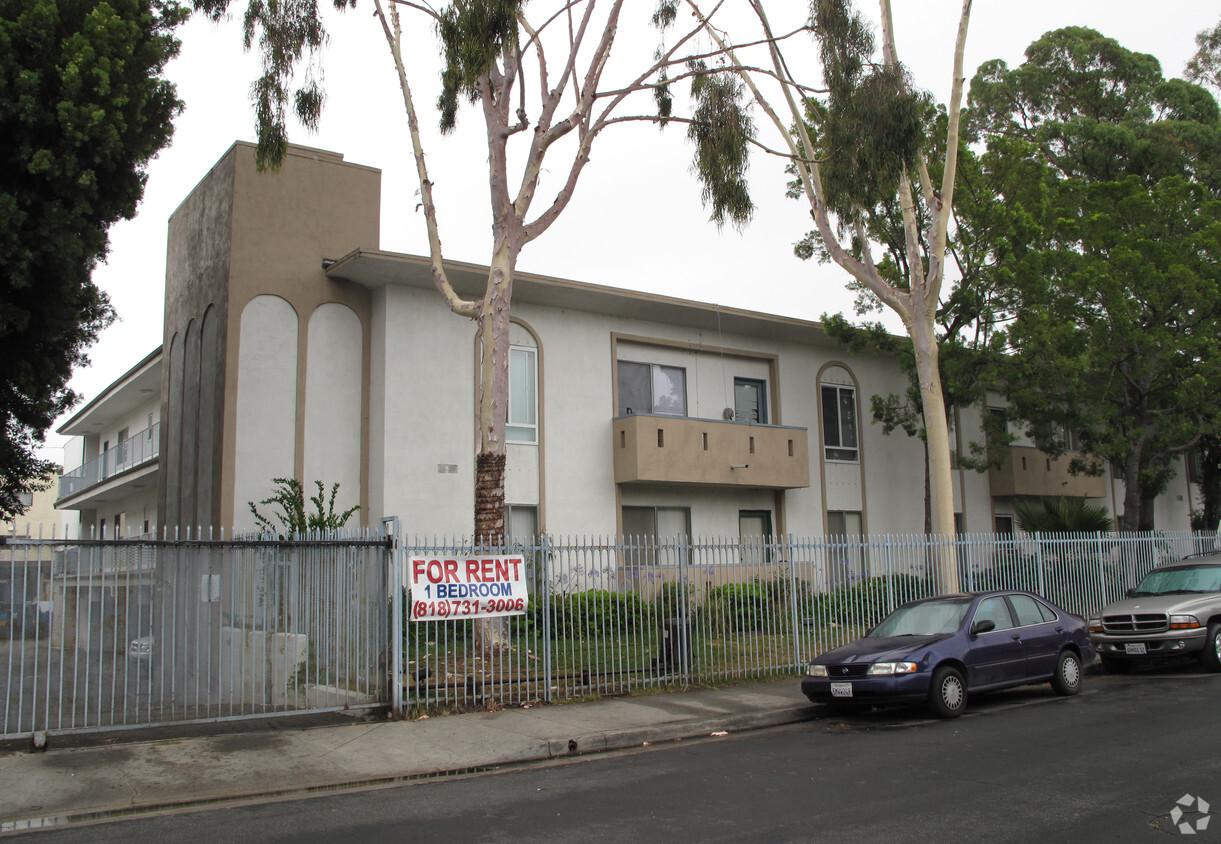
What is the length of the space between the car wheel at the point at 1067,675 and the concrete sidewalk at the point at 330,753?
335cm

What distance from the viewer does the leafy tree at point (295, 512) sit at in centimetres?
1611

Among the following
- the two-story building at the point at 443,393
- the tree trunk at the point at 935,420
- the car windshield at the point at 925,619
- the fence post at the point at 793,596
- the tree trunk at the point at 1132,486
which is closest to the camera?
the car windshield at the point at 925,619

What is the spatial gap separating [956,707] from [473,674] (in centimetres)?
554

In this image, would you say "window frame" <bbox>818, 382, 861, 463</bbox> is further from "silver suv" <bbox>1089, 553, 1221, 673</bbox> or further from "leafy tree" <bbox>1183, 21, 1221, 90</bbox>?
"leafy tree" <bbox>1183, 21, 1221, 90</bbox>

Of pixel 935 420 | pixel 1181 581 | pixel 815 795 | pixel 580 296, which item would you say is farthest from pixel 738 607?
pixel 580 296

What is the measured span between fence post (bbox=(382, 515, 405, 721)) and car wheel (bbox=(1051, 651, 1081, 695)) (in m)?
8.18

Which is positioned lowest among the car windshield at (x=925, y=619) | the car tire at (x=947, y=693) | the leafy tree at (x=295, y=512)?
the car tire at (x=947, y=693)

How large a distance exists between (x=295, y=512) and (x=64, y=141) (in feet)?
22.7

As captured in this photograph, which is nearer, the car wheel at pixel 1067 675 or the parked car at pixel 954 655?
the parked car at pixel 954 655

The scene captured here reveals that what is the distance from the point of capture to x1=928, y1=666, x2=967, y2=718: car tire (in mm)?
10734

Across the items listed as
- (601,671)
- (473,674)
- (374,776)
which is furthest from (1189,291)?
(374,776)

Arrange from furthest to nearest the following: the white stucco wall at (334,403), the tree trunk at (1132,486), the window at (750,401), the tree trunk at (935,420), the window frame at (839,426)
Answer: the window frame at (839,426)
the tree trunk at (1132,486)
the window at (750,401)
the white stucco wall at (334,403)
the tree trunk at (935,420)

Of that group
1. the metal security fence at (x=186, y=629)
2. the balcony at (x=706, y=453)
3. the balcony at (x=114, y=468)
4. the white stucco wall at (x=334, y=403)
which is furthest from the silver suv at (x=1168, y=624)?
the balcony at (x=114, y=468)

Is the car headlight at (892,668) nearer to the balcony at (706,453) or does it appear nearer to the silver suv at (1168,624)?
the silver suv at (1168,624)
